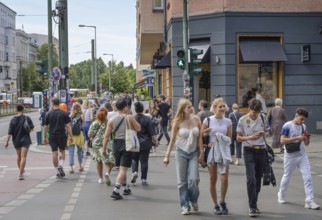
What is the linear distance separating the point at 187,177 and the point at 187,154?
1.14ft

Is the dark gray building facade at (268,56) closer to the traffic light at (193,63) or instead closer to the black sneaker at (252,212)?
the traffic light at (193,63)

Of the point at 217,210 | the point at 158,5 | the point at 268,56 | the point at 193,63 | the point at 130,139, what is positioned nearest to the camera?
the point at 217,210


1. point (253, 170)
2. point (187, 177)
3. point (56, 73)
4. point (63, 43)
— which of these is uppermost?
point (63, 43)

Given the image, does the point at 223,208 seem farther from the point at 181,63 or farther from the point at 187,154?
the point at 181,63

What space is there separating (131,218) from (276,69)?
15.5 metres

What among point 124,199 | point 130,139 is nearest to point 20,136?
point 130,139

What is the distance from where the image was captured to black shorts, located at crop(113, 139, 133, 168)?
9.81m

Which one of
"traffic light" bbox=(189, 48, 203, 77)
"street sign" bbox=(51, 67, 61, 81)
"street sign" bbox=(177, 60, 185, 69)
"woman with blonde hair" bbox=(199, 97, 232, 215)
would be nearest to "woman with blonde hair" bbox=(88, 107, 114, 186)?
"woman with blonde hair" bbox=(199, 97, 232, 215)

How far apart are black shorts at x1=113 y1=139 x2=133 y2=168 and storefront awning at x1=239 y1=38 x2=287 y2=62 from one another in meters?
12.0

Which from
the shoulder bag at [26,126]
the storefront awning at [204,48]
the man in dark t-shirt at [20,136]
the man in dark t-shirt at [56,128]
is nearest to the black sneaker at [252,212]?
the man in dark t-shirt at [56,128]

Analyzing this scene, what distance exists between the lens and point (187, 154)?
324 inches

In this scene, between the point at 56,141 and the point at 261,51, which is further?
the point at 261,51

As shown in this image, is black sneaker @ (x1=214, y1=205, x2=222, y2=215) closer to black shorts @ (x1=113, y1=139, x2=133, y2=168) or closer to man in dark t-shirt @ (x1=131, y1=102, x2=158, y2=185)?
black shorts @ (x1=113, y1=139, x2=133, y2=168)

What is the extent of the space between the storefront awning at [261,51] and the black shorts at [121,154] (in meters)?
12.0
